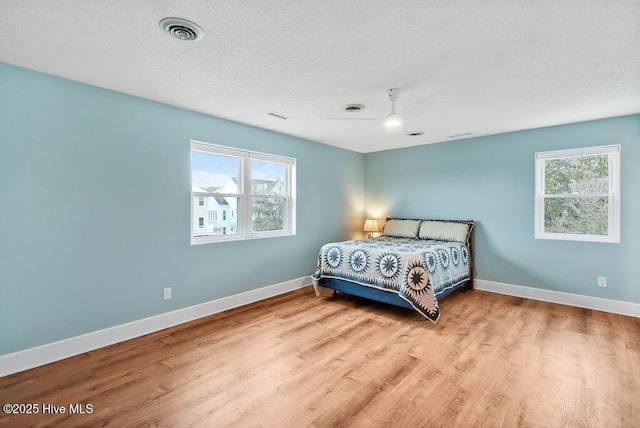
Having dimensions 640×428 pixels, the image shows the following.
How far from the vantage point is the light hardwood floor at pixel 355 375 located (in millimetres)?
1809

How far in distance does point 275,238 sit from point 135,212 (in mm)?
1873

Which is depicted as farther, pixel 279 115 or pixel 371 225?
pixel 371 225

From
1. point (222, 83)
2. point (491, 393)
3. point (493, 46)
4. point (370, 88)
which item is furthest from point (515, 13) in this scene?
point (491, 393)

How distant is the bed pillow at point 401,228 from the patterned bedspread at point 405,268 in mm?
558

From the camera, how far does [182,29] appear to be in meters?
1.84

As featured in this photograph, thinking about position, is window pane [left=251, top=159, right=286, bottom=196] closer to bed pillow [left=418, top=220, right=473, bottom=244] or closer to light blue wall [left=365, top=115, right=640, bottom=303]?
light blue wall [left=365, top=115, right=640, bottom=303]

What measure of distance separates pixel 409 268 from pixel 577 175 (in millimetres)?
2727

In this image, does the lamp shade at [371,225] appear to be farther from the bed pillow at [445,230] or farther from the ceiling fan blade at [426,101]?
the ceiling fan blade at [426,101]

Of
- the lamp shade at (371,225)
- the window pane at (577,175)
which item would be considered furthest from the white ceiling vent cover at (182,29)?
the window pane at (577,175)

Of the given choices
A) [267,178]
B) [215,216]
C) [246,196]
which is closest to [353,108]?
[267,178]

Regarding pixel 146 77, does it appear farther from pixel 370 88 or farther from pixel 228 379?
pixel 228 379

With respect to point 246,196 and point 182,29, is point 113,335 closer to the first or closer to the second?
point 246,196

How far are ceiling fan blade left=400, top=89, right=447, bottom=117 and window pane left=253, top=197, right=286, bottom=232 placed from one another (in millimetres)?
2187

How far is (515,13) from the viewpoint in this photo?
1.68 metres
